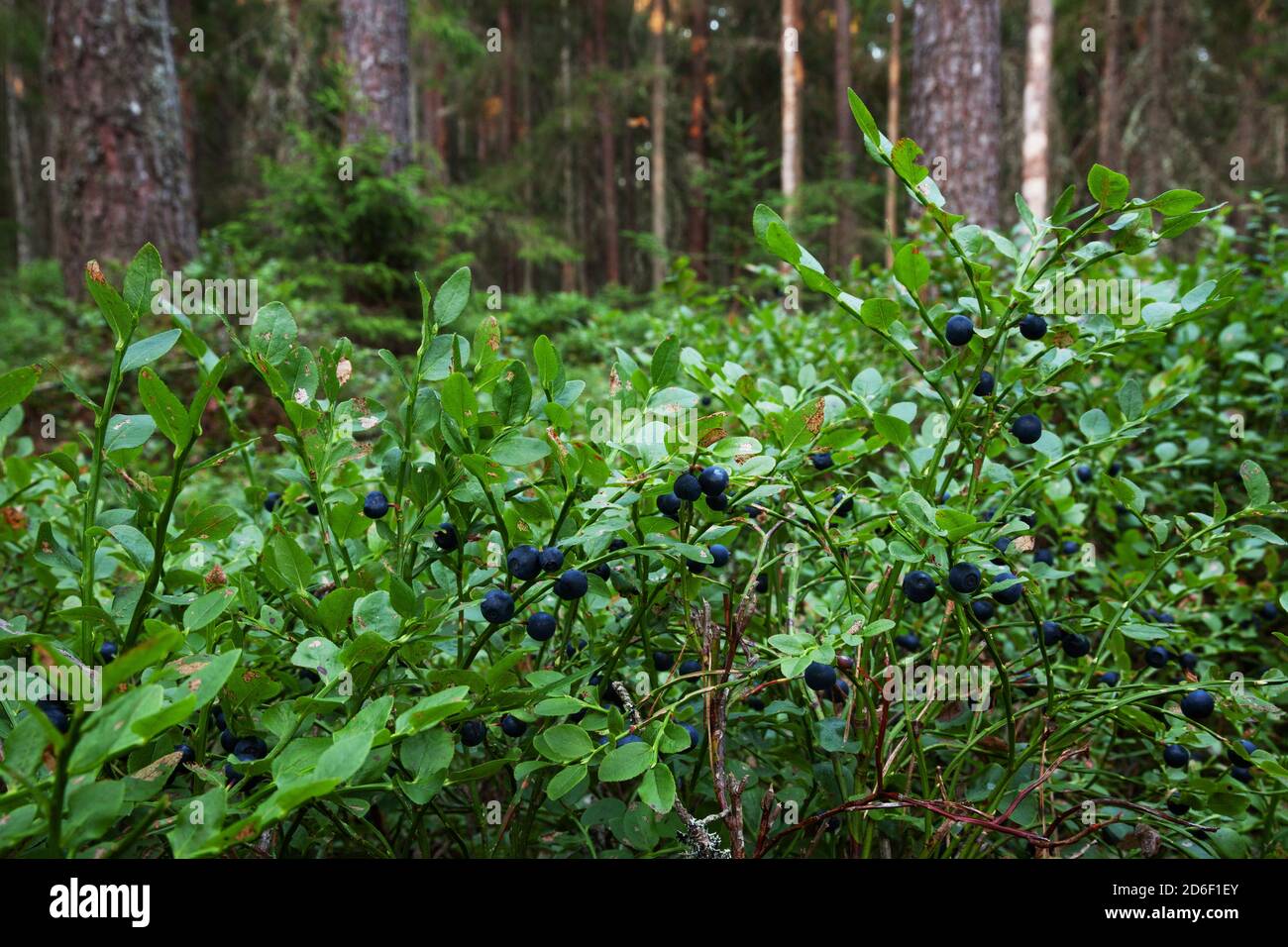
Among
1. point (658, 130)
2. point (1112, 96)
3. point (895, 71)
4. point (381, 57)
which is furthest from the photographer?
point (895, 71)

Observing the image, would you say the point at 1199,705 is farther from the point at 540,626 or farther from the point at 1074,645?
the point at 540,626

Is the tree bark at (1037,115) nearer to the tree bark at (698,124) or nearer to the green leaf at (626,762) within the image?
the green leaf at (626,762)

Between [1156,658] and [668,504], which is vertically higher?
[668,504]

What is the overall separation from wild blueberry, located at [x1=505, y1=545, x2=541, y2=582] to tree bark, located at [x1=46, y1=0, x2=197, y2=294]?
627 centimetres

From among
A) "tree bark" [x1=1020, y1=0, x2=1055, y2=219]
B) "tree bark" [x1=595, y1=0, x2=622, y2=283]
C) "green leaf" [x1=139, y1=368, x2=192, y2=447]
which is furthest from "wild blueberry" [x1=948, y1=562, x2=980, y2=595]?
"tree bark" [x1=595, y1=0, x2=622, y2=283]

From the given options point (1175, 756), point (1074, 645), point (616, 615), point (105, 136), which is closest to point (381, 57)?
point (105, 136)

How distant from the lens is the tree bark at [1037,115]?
8414 mm

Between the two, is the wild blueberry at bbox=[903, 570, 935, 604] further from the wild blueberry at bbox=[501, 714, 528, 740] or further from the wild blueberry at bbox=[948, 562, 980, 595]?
the wild blueberry at bbox=[501, 714, 528, 740]

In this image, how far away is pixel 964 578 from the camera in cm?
88

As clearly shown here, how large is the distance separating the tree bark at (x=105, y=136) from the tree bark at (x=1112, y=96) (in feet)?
46.1

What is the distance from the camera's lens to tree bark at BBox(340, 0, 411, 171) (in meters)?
7.86

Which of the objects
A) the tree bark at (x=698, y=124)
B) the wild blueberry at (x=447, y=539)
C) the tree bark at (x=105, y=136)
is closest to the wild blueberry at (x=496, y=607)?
the wild blueberry at (x=447, y=539)

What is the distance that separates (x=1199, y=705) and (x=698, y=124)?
21.3m
